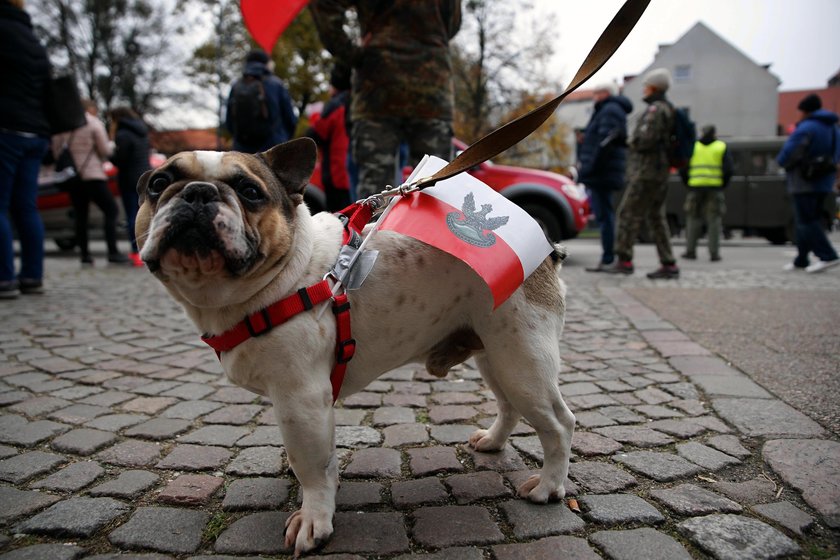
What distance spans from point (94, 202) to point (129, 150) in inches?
43.8

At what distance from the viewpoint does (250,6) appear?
2752 mm

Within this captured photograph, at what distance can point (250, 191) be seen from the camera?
6.22 feet

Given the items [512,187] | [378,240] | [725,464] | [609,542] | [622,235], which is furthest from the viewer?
[512,187]

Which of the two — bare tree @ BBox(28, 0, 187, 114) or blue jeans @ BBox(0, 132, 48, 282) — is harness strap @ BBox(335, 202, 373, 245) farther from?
bare tree @ BBox(28, 0, 187, 114)

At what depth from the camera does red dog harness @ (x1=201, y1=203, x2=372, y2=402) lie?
6.12 ft

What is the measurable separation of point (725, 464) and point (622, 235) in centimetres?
606

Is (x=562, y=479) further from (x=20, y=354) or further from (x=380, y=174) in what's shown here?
(x=20, y=354)

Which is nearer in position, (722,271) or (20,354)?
(20,354)

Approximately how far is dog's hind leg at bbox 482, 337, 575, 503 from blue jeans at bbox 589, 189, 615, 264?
6788mm

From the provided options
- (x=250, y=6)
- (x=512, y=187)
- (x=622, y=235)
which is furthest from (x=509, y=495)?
(x=512, y=187)

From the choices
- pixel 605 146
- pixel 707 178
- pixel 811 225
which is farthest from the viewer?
pixel 707 178

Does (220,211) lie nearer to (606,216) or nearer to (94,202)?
(606,216)

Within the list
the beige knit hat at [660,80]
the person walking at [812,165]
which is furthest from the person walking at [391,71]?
the person walking at [812,165]

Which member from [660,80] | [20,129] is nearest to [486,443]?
[20,129]
